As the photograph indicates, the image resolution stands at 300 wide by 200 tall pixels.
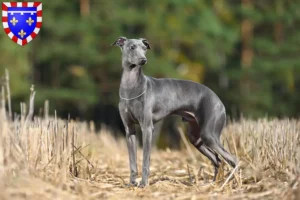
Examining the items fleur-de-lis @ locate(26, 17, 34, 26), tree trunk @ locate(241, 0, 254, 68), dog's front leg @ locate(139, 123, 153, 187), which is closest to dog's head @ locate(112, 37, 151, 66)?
dog's front leg @ locate(139, 123, 153, 187)

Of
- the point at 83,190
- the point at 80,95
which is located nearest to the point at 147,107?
the point at 83,190

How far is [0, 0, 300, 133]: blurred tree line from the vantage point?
19484 mm

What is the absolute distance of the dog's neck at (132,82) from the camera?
583 centimetres

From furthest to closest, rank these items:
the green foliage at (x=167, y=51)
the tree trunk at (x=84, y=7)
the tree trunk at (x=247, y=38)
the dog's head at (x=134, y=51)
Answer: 1. the tree trunk at (x=247, y=38)
2. the tree trunk at (x=84, y=7)
3. the green foliage at (x=167, y=51)
4. the dog's head at (x=134, y=51)

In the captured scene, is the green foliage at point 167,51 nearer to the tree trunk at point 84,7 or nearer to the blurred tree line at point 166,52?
the blurred tree line at point 166,52

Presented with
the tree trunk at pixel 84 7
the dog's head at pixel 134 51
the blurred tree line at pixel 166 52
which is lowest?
the blurred tree line at pixel 166 52

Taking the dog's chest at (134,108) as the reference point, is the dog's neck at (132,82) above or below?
above

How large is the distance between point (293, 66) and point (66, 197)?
2025cm

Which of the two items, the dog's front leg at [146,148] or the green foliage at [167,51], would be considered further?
the green foliage at [167,51]

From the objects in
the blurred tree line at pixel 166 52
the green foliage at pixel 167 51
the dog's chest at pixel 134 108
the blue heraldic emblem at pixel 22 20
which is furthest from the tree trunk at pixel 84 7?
the dog's chest at pixel 134 108

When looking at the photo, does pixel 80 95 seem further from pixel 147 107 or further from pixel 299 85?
pixel 147 107

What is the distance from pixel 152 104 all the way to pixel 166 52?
15.7 meters

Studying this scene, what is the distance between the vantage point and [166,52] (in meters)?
21.4

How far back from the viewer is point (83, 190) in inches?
184
